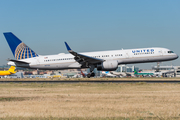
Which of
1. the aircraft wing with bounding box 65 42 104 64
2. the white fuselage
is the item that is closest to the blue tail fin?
the white fuselage

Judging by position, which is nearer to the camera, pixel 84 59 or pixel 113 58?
pixel 84 59

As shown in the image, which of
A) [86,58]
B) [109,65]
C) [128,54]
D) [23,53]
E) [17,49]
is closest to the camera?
[109,65]

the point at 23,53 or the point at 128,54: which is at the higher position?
the point at 23,53

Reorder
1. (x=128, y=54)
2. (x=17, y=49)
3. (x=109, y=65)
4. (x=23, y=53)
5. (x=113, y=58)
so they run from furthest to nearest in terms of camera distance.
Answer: (x=23, y=53) → (x=17, y=49) → (x=113, y=58) → (x=128, y=54) → (x=109, y=65)

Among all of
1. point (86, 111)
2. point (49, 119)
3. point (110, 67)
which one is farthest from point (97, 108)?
point (110, 67)

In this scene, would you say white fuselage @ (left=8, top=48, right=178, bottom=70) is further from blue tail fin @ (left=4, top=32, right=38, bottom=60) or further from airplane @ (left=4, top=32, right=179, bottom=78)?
blue tail fin @ (left=4, top=32, right=38, bottom=60)

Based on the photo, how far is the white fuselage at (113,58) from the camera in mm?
41531

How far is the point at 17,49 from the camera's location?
46.4 meters

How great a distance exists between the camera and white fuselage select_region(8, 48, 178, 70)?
136 feet

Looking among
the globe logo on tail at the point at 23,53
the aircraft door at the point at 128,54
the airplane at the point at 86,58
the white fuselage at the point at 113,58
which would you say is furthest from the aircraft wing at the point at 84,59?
the globe logo on tail at the point at 23,53

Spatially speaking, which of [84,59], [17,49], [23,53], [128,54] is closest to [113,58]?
[128,54]

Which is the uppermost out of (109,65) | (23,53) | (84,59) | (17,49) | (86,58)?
(17,49)

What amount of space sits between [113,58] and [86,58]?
16.4ft

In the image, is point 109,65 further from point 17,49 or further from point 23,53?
point 17,49
